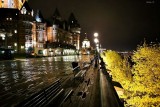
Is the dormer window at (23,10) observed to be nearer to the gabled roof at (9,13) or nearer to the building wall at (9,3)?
the gabled roof at (9,13)

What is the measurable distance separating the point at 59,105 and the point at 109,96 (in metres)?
3.56

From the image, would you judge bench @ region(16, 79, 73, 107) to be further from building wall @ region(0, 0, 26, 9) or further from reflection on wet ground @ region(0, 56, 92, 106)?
building wall @ region(0, 0, 26, 9)

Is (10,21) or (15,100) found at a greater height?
(10,21)

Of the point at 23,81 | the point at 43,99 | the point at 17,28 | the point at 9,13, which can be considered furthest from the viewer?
the point at 9,13

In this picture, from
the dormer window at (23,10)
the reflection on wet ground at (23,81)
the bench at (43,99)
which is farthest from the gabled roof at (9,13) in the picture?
the bench at (43,99)

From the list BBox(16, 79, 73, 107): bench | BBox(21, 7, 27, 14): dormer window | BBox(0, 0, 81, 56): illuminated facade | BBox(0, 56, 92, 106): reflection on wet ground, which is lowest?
BBox(0, 56, 92, 106): reflection on wet ground

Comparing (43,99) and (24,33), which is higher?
(24,33)

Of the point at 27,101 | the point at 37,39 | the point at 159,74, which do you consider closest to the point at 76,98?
the point at 27,101

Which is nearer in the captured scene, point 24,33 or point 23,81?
point 23,81

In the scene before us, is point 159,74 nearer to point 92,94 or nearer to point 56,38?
point 92,94

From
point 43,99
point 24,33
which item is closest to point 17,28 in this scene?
point 24,33

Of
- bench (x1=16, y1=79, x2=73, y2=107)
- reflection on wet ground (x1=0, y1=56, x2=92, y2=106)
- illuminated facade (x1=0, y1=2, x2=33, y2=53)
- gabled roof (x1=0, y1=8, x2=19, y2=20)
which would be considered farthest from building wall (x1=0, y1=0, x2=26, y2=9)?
bench (x1=16, y1=79, x2=73, y2=107)

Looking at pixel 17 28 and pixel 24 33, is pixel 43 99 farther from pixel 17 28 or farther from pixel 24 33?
pixel 24 33

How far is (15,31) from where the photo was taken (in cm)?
8706
